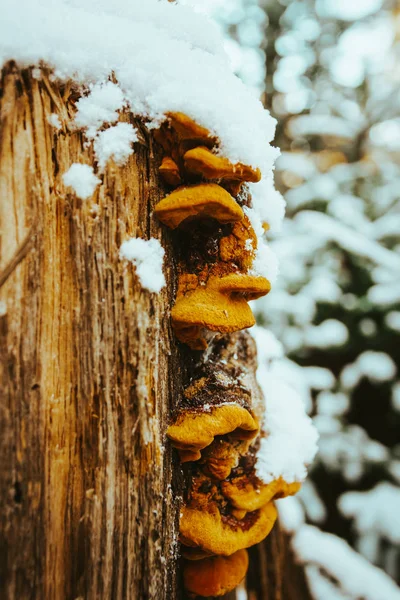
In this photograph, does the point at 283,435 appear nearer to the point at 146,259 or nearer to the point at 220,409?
the point at 220,409

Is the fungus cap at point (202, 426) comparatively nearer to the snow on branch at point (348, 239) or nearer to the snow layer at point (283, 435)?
the snow layer at point (283, 435)

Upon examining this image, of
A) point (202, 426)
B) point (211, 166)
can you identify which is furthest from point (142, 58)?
point (202, 426)

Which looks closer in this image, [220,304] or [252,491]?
[220,304]

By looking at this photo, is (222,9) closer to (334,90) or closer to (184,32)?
(334,90)

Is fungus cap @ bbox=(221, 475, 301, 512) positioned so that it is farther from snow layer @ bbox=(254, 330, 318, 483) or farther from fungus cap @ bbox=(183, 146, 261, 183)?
fungus cap @ bbox=(183, 146, 261, 183)

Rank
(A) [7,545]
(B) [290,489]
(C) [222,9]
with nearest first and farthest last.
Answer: (A) [7,545], (B) [290,489], (C) [222,9]

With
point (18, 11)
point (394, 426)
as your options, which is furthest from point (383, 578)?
point (18, 11)

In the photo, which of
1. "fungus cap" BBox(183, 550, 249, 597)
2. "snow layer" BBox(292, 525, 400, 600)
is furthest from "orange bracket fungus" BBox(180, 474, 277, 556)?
"snow layer" BBox(292, 525, 400, 600)

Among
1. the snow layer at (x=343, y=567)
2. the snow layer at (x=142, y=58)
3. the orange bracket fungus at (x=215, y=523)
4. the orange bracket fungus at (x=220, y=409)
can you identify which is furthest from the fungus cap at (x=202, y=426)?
the snow layer at (x=343, y=567)

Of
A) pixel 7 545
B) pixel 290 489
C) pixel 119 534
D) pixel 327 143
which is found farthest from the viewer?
pixel 327 143
